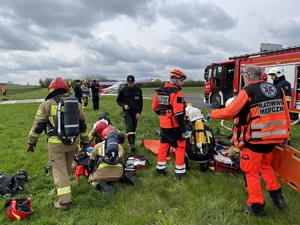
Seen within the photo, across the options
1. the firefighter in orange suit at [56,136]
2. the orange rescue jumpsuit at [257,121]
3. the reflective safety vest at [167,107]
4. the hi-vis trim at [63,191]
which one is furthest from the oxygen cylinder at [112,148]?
the orange rescue jumpsuit at [257,121]

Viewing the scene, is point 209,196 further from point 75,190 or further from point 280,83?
point 280,83

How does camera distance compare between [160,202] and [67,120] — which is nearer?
[67,120]

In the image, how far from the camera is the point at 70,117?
3971mm

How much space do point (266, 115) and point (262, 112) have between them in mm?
66

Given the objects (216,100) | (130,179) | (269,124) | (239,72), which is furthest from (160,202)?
(216,100)

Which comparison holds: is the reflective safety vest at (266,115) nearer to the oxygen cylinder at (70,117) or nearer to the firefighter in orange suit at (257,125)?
the firefighter in orange suit at (257,125)

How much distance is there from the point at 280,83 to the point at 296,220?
169 inches

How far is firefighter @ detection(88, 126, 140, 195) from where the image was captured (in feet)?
14.9

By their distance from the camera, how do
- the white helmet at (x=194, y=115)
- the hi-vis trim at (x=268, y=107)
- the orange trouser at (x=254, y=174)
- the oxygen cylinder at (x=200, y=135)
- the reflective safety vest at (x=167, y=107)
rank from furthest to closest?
the white helmet at (x=194, y=115) < the oxygen cylinder at (x=200, y=135) < the reflective safety vest at (x=167, y=107) < the orange trouser at (x=254, y=174) < the hi-vis trim at (x=268, y=107)

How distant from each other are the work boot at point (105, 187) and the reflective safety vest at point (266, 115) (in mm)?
2373

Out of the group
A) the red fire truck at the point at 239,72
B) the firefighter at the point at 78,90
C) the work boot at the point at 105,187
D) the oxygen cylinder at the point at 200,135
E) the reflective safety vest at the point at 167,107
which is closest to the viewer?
the work boot at the point at 105,187

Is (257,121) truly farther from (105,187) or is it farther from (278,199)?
(105,187)

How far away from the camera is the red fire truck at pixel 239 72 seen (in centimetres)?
1187

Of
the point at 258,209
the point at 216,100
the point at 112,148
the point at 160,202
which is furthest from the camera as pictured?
the point at 216,100
